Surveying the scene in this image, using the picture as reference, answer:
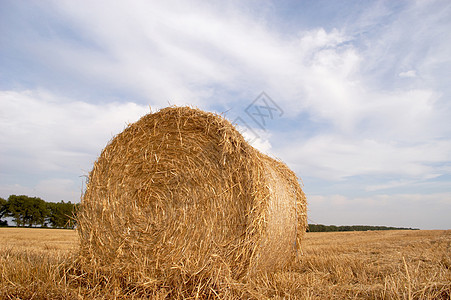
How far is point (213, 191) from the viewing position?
12.3ft

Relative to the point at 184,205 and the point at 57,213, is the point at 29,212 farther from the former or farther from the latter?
the point at 184,205

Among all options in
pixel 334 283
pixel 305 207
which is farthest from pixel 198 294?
pixel 305 207

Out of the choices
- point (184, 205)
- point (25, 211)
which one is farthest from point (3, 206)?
point (184, 205)

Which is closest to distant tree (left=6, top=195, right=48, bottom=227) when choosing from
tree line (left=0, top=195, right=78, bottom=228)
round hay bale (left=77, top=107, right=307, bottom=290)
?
tree line (left=0, top=195, right=78, bottom=228)

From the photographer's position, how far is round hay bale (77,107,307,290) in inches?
135

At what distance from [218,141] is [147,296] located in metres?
1.81

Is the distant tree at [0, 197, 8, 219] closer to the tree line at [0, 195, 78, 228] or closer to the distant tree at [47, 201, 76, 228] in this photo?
the tree line at [0, 195, 78, 228]

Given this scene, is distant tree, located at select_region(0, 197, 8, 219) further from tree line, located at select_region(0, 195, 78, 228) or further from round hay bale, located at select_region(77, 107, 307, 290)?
round hay bale, located at select_region(77, 107, 307, 290)

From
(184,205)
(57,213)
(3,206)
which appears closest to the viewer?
(184,205)

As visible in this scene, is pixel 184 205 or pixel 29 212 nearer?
pixel 184 205

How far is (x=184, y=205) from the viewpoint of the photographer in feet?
12.6

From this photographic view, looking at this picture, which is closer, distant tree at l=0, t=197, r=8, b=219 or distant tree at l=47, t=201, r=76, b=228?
distant tree at l=0, t=197, r=8, b=219

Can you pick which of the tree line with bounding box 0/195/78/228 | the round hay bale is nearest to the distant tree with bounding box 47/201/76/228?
the tree line with bounding box 0/195/78/228

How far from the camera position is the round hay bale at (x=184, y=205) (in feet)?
11.3
